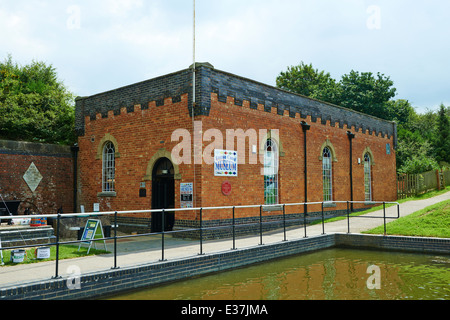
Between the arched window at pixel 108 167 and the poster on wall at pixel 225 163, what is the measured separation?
466cm

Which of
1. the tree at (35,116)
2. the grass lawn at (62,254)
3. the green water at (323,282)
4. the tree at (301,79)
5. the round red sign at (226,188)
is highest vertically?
the tree at (301,79)

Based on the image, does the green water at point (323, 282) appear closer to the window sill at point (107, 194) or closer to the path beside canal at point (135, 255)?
the path beside canal at point (135, 255)

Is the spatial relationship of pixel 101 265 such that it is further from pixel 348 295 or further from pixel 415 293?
pixel 415 293

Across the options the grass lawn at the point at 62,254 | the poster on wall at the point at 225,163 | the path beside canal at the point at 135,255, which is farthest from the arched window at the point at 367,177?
the grass lawn at the point at 62,254

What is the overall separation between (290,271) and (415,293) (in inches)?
102

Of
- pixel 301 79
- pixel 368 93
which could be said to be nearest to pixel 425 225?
pixel 368 93

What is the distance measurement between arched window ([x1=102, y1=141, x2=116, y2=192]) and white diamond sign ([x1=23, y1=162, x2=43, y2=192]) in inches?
97.6

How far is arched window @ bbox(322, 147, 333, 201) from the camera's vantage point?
1650cm

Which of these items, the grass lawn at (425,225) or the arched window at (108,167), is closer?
the grass lawn at (425,225)

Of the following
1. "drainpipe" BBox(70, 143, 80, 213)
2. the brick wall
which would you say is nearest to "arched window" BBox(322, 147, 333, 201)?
"drainpipe" BBox(70, 143, 80, 213)

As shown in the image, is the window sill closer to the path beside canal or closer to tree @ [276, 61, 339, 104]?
the path beside canal

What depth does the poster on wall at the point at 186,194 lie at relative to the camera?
1136cm
